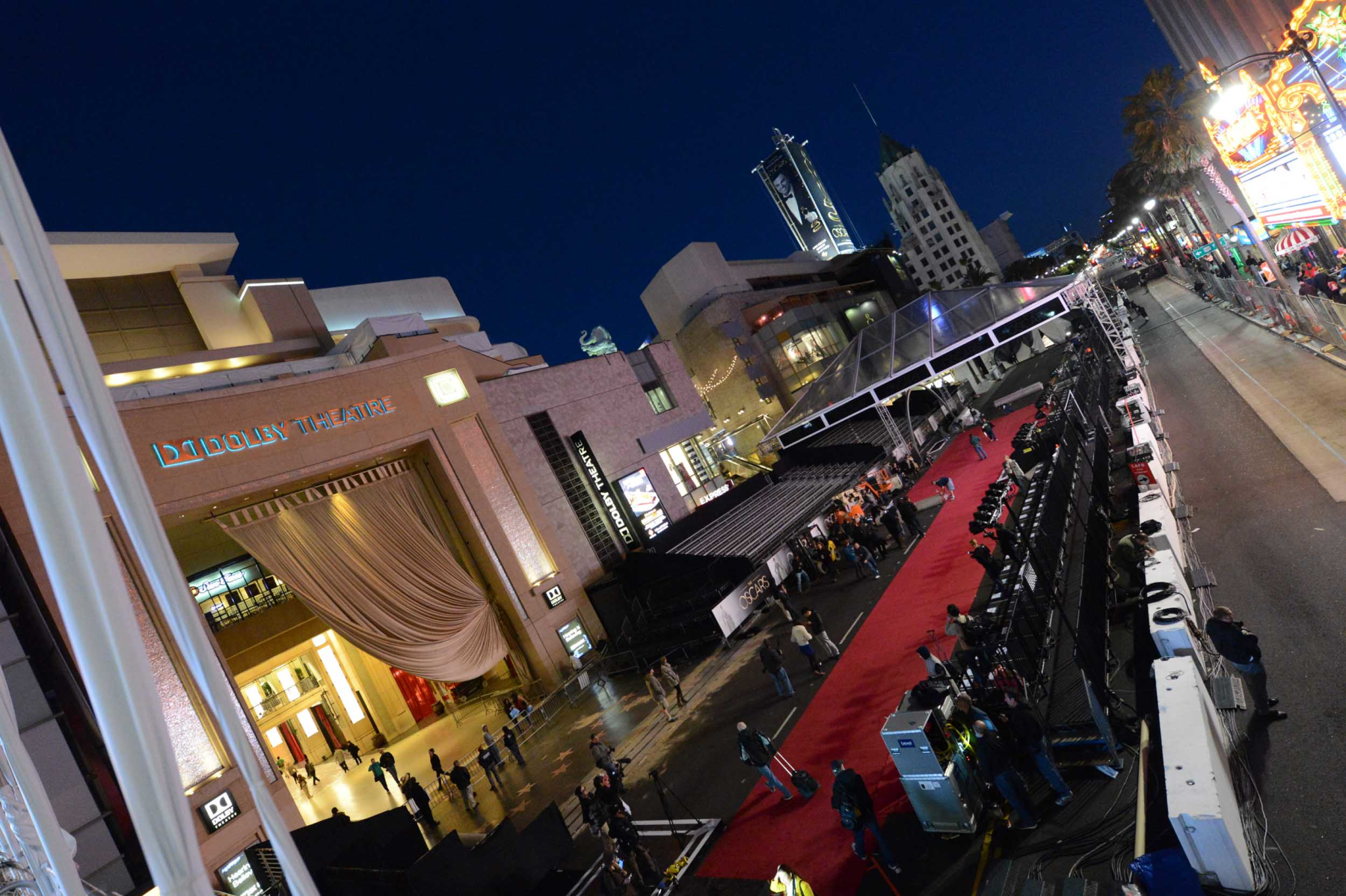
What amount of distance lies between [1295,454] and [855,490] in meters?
16.5

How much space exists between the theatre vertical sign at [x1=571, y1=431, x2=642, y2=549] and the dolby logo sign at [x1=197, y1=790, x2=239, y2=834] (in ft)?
52.8

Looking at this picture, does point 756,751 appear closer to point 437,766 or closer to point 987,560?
point 987,560

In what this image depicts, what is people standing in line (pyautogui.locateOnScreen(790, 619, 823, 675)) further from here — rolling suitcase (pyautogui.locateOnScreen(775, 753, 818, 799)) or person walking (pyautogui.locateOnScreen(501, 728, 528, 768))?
person walking (pyautogui.locateOnScreen(501, 728, 528, 768))

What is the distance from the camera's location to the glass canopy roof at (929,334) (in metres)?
27.4

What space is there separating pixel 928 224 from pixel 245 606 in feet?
454

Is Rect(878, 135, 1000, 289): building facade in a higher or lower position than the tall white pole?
higher

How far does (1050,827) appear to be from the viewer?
869 cm

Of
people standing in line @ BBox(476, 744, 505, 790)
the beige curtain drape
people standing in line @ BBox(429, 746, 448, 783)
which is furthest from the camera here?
the beige curtain drape

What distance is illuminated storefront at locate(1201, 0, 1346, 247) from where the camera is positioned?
60.0 feet

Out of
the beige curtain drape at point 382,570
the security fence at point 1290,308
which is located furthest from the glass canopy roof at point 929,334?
the beige curtain drape at point 382,570

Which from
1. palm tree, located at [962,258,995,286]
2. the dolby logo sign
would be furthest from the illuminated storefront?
palm tree, located at [962,258,995,286]

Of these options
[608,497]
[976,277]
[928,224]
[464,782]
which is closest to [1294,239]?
[608,497]

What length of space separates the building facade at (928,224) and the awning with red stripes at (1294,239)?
108m

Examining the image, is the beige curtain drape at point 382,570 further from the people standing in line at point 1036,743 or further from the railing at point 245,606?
the people standing in line at point 1036,743
